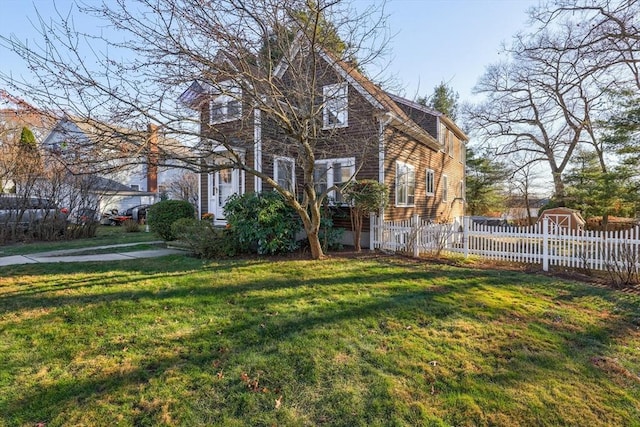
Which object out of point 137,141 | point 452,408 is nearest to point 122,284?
point 137,141

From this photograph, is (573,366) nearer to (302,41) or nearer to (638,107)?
(302,41)

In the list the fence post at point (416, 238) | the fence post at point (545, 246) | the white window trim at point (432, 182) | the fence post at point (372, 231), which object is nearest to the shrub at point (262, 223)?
the fence post at point (372, 231)

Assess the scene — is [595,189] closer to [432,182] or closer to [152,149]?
[432,182]

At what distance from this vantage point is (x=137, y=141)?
20.4 feet

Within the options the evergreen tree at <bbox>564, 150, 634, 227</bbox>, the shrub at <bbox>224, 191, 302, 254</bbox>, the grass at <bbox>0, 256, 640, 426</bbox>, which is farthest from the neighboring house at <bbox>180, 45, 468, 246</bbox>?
the evergreen tree at <bbox>564, 150, 634, 227</bbox>

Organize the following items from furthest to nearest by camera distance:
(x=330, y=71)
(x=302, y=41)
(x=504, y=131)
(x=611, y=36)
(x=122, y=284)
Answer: (x=504, y=131) → (x=611, y=36) → (x=330, y=71) → (x=302, y=41) → (x=122, y=284)

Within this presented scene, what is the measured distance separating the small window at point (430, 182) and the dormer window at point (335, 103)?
6.22m

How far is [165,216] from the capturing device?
36.2ft

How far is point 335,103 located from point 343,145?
2.22 m

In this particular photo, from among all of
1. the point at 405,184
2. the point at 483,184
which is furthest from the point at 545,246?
the point at 483,184

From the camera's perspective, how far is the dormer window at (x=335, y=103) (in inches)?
301

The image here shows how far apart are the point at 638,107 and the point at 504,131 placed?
46.4ft

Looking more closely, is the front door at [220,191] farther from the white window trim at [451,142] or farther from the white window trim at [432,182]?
the white window trim at [451,142]

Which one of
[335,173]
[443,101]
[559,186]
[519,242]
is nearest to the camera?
[519,242]
